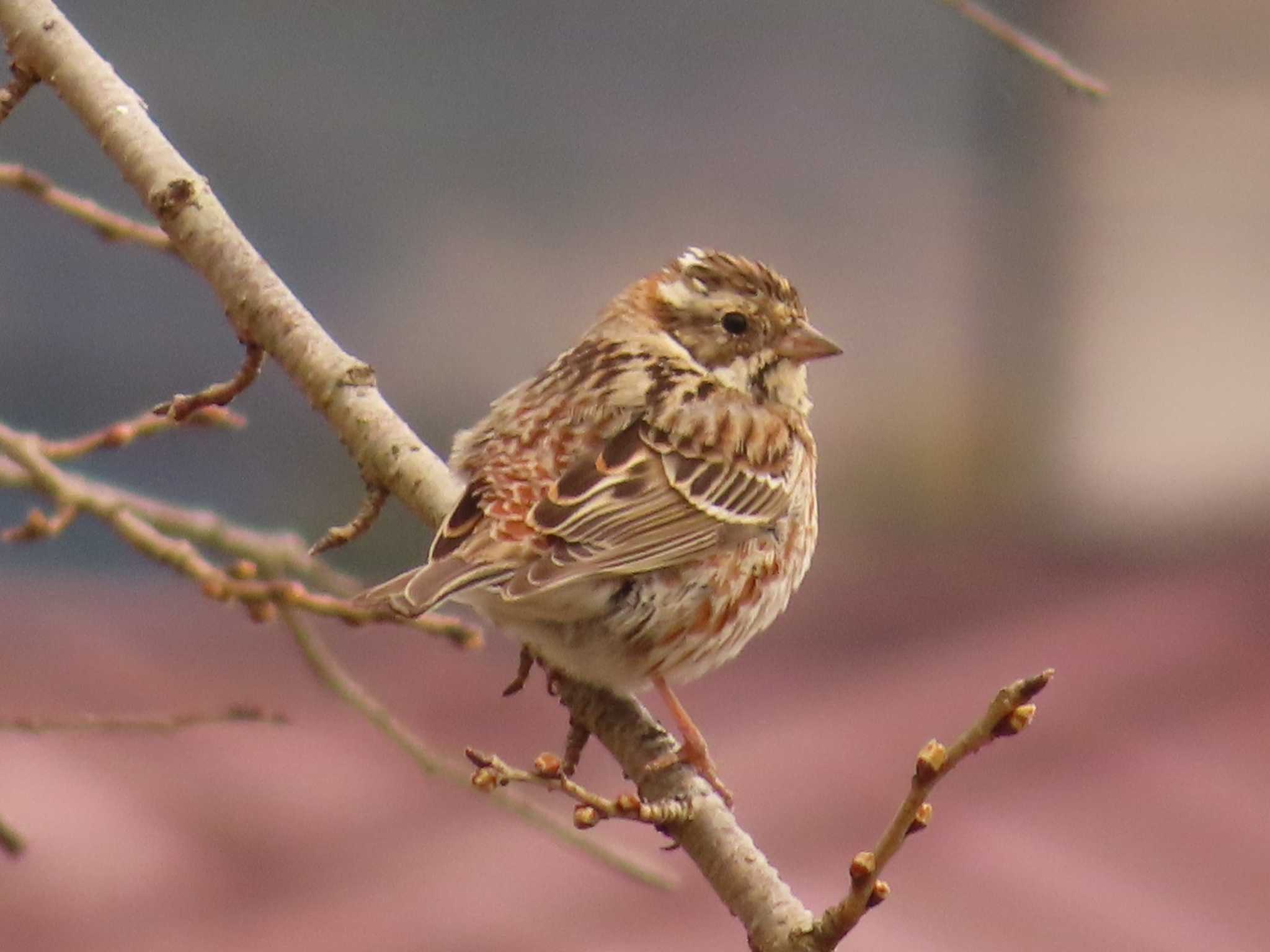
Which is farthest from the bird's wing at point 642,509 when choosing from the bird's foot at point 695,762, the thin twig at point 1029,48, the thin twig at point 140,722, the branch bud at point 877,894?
the branch bud at point 877,894

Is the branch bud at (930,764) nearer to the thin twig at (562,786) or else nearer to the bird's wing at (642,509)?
the thin twig at (562,786)

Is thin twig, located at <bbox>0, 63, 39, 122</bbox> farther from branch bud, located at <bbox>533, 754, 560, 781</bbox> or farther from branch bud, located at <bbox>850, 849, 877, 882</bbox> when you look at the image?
branch bud, located at <bbox>850, 849, 877, 882</bbox>

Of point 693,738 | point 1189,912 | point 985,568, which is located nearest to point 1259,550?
point 985,568

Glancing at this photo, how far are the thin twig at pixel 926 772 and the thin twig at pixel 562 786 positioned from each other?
0.39 metres

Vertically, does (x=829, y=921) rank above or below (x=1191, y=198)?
below

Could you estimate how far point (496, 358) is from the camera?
12609mm

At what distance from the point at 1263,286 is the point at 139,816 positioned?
947 cm

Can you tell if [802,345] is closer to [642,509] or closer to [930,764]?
[642,509]

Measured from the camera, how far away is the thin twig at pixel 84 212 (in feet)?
12.7

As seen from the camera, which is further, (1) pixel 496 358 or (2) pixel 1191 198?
(2) pixel 1191 198

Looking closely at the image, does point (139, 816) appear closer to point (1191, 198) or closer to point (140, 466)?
point (140, 466)

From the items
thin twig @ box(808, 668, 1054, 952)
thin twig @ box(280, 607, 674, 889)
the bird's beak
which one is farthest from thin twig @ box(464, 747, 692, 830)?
the bird's beak

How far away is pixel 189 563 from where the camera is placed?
335 centimetres

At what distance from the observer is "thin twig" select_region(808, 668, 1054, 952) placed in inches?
99.0
